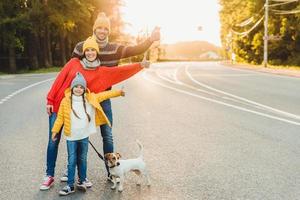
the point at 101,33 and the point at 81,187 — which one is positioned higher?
the point at 101,33

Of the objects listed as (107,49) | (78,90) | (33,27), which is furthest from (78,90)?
(33,27)

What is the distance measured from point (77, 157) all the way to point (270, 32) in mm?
50598

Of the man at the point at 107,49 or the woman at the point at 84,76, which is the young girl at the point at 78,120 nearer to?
the woman at the point at 84,76

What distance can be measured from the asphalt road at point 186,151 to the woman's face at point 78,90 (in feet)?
3.54

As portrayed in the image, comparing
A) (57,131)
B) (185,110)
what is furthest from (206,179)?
(185,110)

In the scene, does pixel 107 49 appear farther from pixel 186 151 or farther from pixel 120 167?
pixel 186 151

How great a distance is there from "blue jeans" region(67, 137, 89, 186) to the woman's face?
1.73 ft

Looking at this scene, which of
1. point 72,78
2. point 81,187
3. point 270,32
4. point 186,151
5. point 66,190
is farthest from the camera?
point 270,32

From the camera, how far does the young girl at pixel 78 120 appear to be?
17.6ft

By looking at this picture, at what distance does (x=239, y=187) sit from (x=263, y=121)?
17.8ft

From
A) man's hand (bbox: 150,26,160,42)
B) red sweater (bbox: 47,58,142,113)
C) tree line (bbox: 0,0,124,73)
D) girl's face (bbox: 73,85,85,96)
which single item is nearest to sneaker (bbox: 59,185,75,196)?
red sweater (bbox: 47,58,142,113)

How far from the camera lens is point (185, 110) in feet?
42.5

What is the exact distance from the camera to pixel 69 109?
17.6ft

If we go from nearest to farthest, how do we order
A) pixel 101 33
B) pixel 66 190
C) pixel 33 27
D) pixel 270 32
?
1. pixel 66 190
2. pixel 101 33
3. pixel 33 27
4. pixel 270 32
